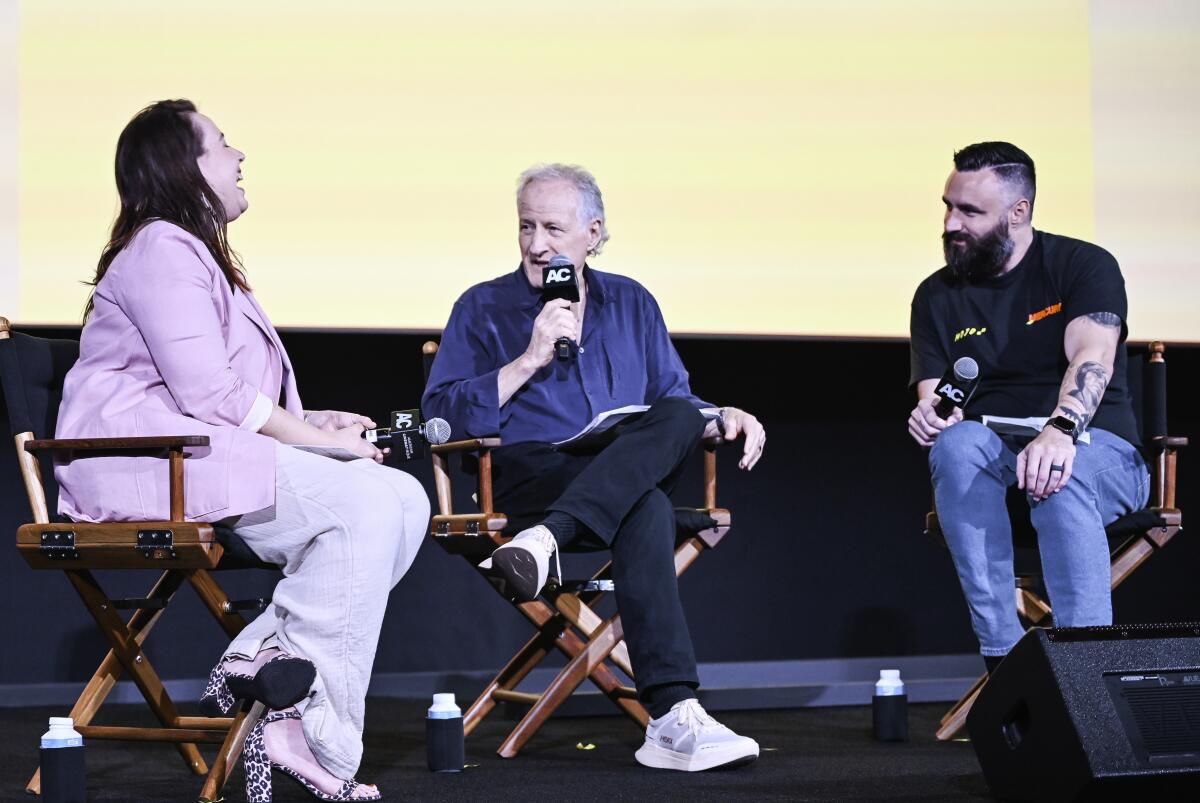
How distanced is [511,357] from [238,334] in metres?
0.81

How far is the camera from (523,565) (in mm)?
2412

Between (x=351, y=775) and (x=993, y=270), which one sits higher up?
(x=993, y=270)

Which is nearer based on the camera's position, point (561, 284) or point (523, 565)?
point (523, 565)

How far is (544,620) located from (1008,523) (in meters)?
1.00

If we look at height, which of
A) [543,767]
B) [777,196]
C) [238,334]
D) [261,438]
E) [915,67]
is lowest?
[543,767]

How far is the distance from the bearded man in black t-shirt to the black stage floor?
1.31 ft

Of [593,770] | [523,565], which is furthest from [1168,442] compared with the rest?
[523,565]

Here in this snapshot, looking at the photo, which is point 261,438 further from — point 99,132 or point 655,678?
point 99,132

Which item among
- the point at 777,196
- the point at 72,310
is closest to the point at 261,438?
the point at 72,310

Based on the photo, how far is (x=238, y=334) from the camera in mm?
2451

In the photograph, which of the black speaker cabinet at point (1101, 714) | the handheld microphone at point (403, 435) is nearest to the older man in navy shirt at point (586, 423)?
the handheld microphone at point (403, 435)

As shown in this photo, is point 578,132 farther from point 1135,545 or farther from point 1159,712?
point 1159,712

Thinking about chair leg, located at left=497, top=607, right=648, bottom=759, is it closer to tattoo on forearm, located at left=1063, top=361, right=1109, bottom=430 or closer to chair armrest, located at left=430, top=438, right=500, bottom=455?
chair armrest, located at left=430, top=438, right=500, bottom=455

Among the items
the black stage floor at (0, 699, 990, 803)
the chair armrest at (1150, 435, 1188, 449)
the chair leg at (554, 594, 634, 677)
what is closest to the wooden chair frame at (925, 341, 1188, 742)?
the chair armrest at (1150, 435, 1188, 449)
